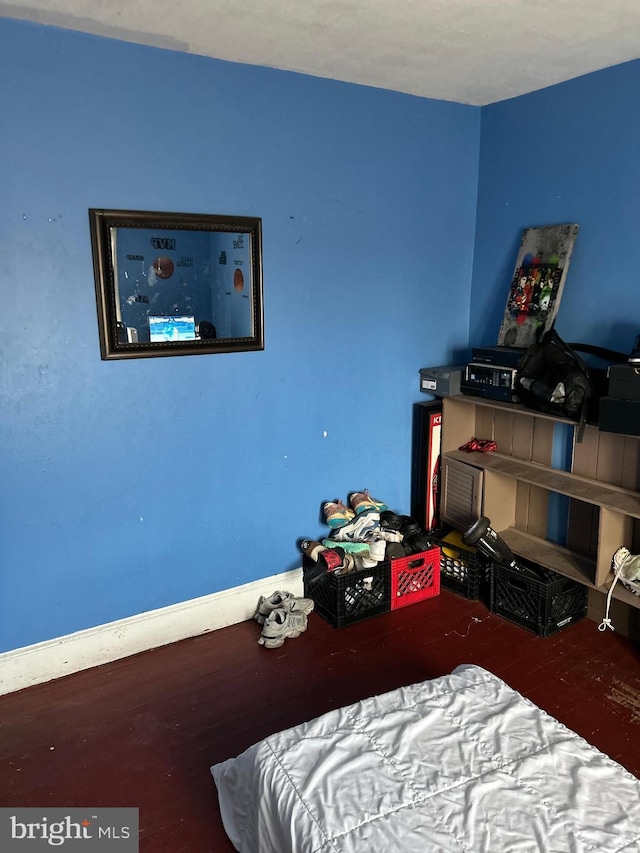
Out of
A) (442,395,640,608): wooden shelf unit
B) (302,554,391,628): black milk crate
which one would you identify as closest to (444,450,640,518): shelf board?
(442,395,640,608): wooden shelf unit

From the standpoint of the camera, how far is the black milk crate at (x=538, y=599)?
2.95 metres

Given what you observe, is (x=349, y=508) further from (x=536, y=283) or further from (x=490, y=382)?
(x=536, y=283)

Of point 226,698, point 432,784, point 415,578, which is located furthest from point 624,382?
point 226,698

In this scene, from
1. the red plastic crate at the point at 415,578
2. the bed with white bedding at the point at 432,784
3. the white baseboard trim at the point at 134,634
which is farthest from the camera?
the red plastic crate at the point at 415,578

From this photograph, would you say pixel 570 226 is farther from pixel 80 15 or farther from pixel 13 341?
pixel 13 341

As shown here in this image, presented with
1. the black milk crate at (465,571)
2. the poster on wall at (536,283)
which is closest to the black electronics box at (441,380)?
the poster on wall at (536,283)

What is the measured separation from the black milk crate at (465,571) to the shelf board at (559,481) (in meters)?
0.45

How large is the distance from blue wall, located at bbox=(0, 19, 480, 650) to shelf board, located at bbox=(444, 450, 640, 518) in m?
0.45

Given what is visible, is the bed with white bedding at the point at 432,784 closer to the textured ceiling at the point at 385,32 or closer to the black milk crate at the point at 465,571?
the black milk crate at the point at 465,571

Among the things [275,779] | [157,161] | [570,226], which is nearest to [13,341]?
[157,161]

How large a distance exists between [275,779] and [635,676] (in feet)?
5.91

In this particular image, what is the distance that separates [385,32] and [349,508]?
216cm

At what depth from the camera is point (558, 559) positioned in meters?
3.14

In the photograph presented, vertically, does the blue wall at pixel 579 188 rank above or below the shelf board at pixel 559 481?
above
